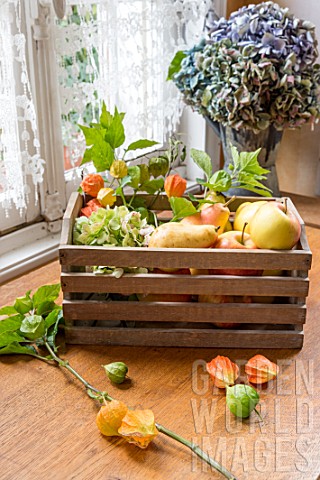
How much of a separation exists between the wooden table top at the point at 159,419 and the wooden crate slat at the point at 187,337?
0.01m

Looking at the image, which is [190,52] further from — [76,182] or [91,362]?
[91,362]

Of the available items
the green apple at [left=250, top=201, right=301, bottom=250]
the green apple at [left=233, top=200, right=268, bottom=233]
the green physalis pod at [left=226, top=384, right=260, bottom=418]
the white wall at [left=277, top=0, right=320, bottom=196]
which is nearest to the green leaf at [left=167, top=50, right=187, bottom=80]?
the white wall at [left=277, top=0, right=320, bottom=196]

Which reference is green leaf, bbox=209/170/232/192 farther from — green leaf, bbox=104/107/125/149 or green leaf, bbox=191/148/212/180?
green leaf, bbox=104/107/125/149

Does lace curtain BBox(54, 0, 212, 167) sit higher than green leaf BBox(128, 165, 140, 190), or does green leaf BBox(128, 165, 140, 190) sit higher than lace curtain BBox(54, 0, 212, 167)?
lace curtain BBox(54, 0, 212, 167)

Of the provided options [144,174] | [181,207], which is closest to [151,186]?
[144,174]

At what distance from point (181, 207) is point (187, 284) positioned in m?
0.14

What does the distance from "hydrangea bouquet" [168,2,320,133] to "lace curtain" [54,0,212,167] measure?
13cm

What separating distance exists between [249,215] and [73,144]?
54 cm

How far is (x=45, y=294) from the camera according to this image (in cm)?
113

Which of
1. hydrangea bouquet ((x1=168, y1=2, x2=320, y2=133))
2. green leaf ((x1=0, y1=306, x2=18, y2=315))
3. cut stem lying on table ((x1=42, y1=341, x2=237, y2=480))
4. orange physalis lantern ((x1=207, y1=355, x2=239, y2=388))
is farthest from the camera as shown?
hydrangea bouquet ((x1=168, y1=2, x2=320, y2=133))

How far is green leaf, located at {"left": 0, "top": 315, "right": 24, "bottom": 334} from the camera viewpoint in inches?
42.2

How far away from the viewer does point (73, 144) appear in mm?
1503

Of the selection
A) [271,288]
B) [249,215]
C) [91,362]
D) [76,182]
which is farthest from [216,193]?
[76,182]

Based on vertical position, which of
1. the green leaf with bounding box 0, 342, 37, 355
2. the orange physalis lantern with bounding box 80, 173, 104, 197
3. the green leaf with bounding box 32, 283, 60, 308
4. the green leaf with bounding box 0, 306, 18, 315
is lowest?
the green leaf with bounding box 0, 342, 37, 355
